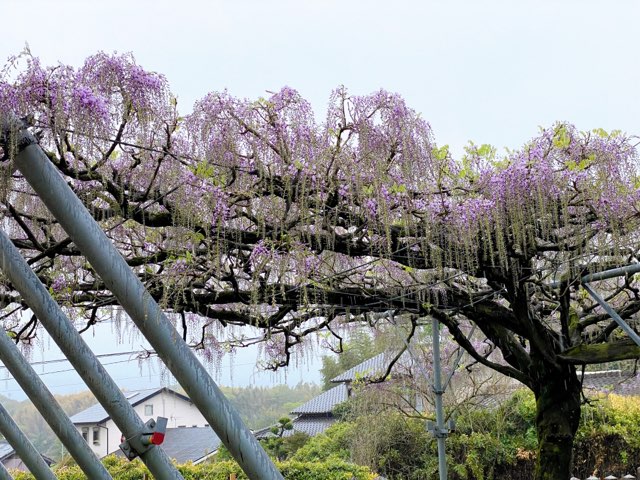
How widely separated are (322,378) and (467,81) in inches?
731

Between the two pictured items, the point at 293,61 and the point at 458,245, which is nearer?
the point at 293,61

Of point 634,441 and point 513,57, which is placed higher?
point 513,57

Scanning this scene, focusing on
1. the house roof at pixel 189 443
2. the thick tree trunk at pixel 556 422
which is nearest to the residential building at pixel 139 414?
the house roof at pixel 189 443

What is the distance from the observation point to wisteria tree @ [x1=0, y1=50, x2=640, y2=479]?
2.61 m

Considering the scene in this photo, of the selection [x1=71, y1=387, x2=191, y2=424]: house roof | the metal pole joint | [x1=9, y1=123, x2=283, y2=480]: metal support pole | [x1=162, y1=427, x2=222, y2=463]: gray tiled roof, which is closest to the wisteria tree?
[x1=9, y1=123, x2=283, y2=480]: metal support pole

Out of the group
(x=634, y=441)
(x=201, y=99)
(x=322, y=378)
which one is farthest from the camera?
(x=322, y=378)

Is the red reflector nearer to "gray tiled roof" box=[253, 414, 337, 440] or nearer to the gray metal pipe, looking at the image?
the gray metal pipe

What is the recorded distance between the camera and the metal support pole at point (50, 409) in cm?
279

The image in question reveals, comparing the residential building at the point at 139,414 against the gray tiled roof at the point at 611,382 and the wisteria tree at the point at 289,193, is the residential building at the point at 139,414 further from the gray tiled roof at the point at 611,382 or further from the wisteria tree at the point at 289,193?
the wisteria tree at the point at 289,193

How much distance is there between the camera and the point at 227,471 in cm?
920

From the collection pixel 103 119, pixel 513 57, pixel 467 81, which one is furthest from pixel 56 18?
pixel 513 57

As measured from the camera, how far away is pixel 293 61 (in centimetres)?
316

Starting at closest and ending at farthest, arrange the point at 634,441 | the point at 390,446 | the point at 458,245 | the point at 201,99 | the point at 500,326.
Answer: the point at 201,99
the point at 458,245
the point at 500,326
the point at 634,441
the point at 390,446

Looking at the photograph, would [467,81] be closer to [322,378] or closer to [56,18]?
[56,18]
